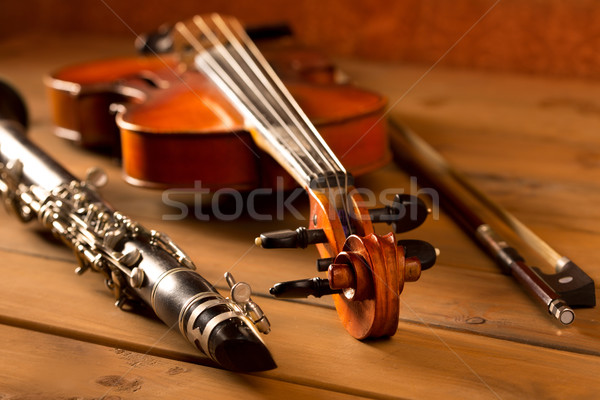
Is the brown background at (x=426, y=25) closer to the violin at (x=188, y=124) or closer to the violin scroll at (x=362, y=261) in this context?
the violin at (x=188, y=124)

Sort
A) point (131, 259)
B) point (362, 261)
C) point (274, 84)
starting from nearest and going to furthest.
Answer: point (362, 261) < point (131, 259) < point (274, 84)

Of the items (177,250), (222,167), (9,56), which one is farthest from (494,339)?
(9,56)

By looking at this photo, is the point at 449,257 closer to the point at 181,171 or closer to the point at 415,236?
the point at 415,236

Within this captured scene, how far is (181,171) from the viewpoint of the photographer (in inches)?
43.1

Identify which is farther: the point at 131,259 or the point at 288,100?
the point at 288,100

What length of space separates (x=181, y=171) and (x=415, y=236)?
1.21 feet

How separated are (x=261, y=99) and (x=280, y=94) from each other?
0.14 ft

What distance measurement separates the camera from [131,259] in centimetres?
82

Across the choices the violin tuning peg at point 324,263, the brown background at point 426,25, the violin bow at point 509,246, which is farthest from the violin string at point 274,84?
the brown background at point 426,25

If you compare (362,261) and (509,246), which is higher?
(362,261)

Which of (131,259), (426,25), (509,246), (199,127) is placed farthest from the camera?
(426,25)

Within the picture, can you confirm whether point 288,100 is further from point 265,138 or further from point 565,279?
point 565,279

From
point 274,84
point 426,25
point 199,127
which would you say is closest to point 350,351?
point 199,127

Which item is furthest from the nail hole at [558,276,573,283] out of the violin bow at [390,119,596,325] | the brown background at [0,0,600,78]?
the brown background at [0,0,600,78]
